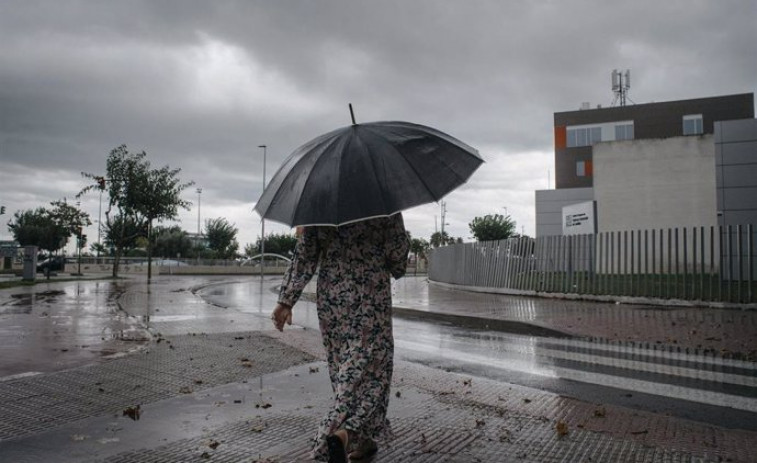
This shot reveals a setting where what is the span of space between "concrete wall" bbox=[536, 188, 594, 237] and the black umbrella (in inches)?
1975

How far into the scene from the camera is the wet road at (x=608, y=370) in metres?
5.12

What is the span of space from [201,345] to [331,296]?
511 centimetres

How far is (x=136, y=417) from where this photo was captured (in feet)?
15.0

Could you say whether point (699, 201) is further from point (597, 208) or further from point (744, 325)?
point (744, 325)

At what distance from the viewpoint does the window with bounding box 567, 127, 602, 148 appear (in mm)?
56750

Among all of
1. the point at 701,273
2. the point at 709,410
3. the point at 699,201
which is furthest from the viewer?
the point at 699,201

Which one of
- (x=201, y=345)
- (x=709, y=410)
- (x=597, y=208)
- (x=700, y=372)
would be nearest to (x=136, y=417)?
(x=201, y=345)

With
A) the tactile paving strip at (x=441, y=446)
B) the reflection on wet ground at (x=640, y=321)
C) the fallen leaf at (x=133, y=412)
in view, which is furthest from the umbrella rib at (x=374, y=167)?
the reflection on wet ground at (x=640, y=321)

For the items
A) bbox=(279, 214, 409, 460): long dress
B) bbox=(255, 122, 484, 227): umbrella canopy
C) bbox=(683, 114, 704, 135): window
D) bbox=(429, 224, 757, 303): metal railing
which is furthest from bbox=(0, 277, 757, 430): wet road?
bbox=(683, 114, 704, 135): window

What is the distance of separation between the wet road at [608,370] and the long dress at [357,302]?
255cm

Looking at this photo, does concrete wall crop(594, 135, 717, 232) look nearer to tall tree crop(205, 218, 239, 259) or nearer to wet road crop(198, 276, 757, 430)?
wet road crop(198, 276, 757, 430)

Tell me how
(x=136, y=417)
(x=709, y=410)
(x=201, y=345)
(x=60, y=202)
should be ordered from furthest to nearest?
(x=60, y=202) < (x=201, y=345) < (x=709, y=410) < (x=136, y=417)

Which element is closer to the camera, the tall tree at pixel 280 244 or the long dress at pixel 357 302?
the long dress at pixel 357 302

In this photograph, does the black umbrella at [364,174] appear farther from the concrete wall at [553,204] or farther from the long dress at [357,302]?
the concrete wall at [553,204]
